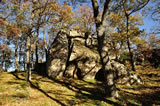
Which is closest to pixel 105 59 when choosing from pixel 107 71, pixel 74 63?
pixel 107 71

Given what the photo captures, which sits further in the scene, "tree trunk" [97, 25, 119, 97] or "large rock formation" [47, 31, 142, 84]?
"large rock formation" [47, 31, 142, 84]

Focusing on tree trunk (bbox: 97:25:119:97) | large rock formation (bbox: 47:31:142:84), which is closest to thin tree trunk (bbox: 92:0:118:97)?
tree trunk (bbox: 97:25:119:97)

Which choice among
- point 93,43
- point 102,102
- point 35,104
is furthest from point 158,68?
point 35,104

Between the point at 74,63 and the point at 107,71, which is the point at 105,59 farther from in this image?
the point at 74,63

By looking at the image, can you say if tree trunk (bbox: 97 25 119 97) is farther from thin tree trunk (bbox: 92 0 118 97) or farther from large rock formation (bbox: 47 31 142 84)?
large rock formation (bbox: 47 31 142 84)

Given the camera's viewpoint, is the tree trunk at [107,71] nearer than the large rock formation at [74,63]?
Yes

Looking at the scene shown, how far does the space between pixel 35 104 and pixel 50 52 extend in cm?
783

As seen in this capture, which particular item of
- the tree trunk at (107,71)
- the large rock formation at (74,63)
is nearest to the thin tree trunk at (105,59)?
the tree trunk at (107,71)

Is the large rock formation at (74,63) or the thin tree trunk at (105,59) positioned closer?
the thin tree trunk at (105,59)

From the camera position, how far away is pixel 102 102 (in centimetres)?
555

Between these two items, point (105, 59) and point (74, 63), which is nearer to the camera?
point (105, 59)

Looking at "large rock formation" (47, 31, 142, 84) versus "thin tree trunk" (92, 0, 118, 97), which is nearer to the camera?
"thin tree trunk" (92, 0, 118, 97)

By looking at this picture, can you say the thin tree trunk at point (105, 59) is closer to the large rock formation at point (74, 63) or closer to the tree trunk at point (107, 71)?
the tree trunk at point (107, 71)

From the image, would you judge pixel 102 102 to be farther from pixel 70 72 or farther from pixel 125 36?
pixel 125 36
